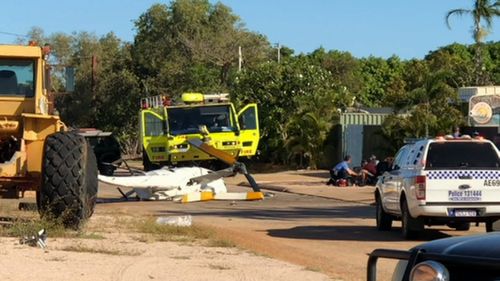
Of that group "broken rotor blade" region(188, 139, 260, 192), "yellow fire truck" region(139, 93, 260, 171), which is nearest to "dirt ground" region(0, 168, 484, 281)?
"broken rotor blade" region(188, 139, 260, 192)

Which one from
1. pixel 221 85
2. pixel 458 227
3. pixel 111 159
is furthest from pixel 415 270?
pixel 221 85

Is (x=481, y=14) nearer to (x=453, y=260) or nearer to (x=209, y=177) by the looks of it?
(x=209, y=177)

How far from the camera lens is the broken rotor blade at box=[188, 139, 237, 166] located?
25609 mm

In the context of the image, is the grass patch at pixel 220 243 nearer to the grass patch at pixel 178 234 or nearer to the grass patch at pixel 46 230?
the grass patch at pixel 178 234

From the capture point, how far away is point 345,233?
16.7m

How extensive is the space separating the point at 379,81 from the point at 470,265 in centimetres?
7206

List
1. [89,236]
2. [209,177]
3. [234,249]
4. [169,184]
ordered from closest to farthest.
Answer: [234,249] < [89,236] < [169,184] < [209,177]

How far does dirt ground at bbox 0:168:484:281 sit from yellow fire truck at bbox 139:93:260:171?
6011 mm

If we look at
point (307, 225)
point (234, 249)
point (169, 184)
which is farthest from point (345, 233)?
point (169, 184)

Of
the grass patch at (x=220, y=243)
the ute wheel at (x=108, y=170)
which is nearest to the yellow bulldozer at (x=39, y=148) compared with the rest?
the grass patch at (x=220, y=243)

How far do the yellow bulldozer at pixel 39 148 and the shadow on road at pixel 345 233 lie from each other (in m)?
3.74

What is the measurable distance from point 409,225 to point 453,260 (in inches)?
429

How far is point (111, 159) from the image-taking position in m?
38.9

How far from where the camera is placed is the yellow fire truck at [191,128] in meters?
29.1
